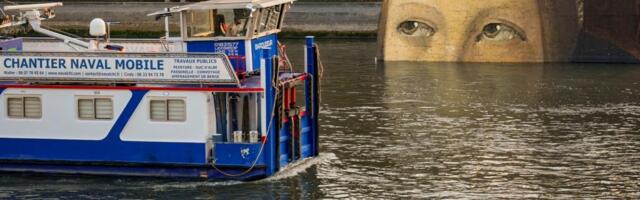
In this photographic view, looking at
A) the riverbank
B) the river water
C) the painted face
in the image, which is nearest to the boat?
the river water

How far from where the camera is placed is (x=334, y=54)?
5666cm

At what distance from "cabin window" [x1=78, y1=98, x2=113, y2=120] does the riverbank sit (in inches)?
1616

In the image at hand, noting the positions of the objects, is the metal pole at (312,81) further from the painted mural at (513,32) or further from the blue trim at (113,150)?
the painted mural at (513,32)

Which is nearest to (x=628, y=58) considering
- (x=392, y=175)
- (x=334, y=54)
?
(x=334, y=54)

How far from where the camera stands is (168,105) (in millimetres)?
25844

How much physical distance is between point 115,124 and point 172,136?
3.59 feet

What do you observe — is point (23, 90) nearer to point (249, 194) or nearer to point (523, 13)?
point (249, 194)

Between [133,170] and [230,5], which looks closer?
[133,170]

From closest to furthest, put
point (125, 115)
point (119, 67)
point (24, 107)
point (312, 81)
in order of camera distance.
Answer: point (119, 67), point (125, 115), point (24, 107), point (312, 81)

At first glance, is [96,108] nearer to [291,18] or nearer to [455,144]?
[455,144]

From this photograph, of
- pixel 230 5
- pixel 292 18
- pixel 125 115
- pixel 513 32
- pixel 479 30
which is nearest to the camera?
pixel 125 115

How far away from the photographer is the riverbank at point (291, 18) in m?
67.8

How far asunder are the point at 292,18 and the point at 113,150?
43316 millimetres

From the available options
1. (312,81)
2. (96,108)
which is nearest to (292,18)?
(312,81)
